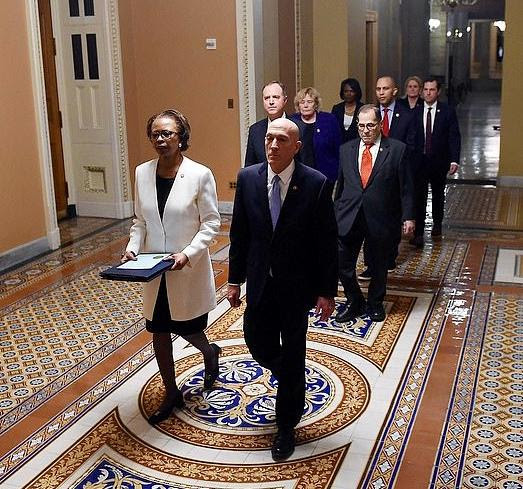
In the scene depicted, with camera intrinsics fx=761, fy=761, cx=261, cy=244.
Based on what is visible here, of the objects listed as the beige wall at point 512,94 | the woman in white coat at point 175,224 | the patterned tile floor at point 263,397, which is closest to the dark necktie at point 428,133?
the patterned tile floor at point 263,397

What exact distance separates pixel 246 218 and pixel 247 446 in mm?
1169

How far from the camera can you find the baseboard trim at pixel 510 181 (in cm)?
1052

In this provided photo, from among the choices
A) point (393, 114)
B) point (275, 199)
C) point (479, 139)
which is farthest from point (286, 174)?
point (479, 139)

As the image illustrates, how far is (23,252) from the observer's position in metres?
7.48

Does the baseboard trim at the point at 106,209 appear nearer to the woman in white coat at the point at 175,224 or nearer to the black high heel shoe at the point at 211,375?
the black high heel shoe at the point at 211,375

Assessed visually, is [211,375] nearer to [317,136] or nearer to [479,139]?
[317,136]

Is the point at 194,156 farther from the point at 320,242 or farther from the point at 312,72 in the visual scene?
the point at 320,242

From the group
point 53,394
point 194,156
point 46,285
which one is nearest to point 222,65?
point 194,156

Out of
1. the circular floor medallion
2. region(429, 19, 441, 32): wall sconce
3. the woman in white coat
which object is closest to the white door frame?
the circular floor medallion

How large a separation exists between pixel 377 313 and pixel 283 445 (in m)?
2.08

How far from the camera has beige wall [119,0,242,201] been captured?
880 centimetres

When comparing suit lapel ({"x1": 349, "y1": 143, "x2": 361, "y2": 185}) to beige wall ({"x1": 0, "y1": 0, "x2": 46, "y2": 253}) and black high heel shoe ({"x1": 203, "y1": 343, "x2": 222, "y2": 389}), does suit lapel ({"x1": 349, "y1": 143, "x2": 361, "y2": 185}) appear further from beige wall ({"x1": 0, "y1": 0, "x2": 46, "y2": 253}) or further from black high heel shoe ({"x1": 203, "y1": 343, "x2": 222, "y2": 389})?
beige wall ({"x1": 0, "y1": 0, "x2": 46, "y2": 253})

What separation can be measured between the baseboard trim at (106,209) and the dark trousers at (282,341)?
18.9 feet

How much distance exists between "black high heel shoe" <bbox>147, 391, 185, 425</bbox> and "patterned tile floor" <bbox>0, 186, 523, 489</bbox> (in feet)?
0.16
